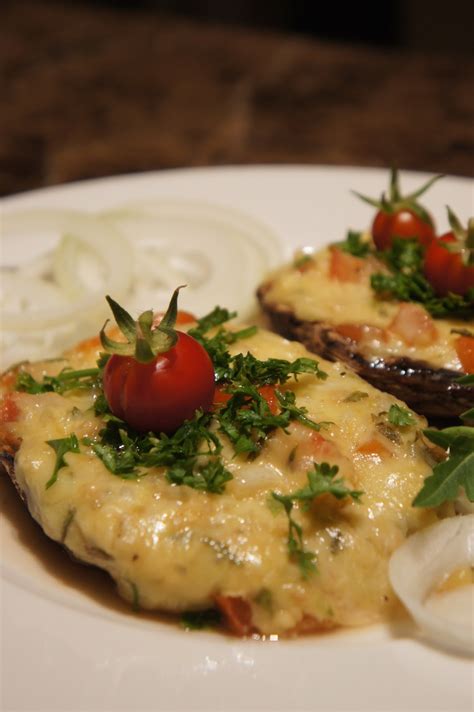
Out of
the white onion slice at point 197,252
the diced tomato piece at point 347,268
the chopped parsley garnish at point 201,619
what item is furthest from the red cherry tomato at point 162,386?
the white onion slice at point 197,252

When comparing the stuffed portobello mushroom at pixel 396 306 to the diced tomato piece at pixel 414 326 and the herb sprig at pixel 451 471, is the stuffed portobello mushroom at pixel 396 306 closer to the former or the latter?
the diced tomato piece at pixel 414 326

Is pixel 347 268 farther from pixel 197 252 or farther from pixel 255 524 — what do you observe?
pixel 255 524

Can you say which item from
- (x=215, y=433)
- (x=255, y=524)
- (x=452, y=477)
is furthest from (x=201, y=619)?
(x=452, y=477)

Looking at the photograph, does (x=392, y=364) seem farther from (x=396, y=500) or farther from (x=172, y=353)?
(x=172, y=353)

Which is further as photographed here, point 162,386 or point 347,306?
point 347,306

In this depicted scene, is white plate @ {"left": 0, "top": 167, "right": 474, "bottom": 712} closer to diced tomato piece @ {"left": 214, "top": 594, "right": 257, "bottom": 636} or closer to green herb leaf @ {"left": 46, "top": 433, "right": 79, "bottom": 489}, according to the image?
diced tomato piece @ {"left": 214, "top": 594, "right": 257, "bottom": 636}
